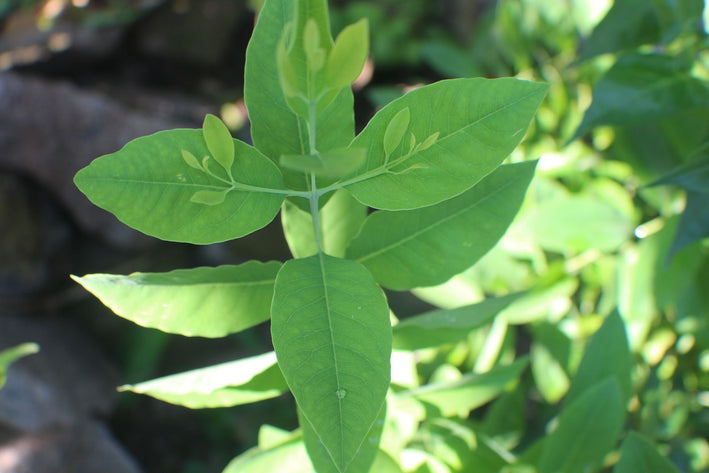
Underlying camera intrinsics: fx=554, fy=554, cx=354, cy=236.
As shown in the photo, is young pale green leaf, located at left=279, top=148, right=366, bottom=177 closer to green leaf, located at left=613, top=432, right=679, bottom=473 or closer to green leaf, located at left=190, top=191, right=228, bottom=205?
green leaf, located at left=190, top=191, right=228, bottom=205

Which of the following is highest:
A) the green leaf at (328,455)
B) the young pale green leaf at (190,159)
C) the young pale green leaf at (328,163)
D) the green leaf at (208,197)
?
the young pale green leaf at (328,163)

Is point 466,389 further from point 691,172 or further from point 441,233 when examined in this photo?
point 691,172

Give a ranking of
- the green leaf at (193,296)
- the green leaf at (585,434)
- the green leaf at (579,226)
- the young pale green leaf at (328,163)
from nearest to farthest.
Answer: the young pale green leaf at (328,163), the green leaf at (193,296), the green leaf at (585,434), the green leaf at (579,226)

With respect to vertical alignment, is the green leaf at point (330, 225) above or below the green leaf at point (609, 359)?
above

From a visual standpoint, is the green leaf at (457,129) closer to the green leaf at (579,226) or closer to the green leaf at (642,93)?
the green leaf at (642,93)

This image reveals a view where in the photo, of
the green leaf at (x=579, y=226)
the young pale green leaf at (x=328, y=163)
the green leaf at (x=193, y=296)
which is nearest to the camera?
the young pale green leaf at (x=328, y=163)

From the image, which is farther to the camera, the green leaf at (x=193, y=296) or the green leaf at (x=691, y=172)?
the green leaf at (x=691, y=172)

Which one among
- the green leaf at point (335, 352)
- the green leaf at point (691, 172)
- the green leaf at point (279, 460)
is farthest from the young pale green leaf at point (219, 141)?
the green leaf at point (691, 172)
